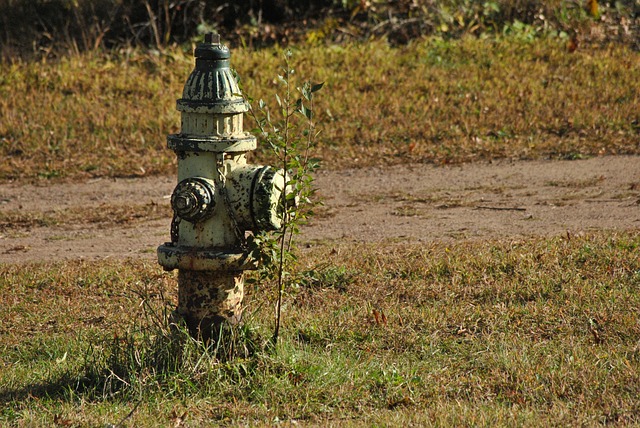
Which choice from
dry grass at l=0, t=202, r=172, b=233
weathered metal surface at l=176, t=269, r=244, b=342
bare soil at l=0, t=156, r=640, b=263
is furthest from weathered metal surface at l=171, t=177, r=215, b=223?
dry grass at l=0, t=202, r=172, b=233

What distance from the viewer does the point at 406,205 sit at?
8070mm

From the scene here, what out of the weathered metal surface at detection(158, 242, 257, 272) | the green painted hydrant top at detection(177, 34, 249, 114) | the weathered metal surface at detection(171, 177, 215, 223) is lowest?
the weathered metal surface at detection(158, 242, 257, 272)

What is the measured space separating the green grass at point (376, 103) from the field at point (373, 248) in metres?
0.03

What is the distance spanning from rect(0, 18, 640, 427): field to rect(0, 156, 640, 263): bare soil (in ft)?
0.11

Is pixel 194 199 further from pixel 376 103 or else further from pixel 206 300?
pixel 376 103

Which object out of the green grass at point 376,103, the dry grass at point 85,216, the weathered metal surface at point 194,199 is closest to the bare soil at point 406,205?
the dry grass at point 85,216

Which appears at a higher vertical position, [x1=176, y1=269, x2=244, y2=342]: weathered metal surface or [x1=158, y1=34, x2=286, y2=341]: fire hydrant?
[x1=158, y1=34, x2=286, y2=341]: fire hydrant

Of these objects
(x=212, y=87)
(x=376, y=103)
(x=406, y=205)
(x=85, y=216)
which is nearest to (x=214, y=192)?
(x=212, y=87)

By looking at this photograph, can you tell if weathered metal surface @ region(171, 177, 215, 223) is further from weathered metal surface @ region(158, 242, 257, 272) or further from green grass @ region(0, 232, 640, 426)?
Result: green grass @ region(0, 232, 640, 426)

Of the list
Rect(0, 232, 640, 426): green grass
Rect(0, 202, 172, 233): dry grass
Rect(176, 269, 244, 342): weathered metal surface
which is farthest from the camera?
Rect(0, 202, 172, 233): dry grass

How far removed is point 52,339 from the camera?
5.07m

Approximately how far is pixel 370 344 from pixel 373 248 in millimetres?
1957

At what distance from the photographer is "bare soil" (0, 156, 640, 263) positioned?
716cm

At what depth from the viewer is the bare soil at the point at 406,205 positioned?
716 cm
